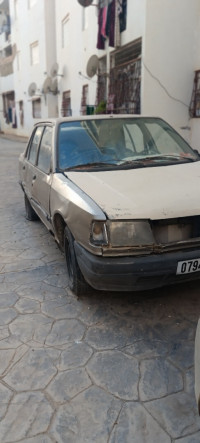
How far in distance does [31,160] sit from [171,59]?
6.31 m

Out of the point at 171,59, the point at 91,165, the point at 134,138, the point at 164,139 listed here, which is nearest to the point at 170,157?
the point at 164,139

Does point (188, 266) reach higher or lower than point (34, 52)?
lower

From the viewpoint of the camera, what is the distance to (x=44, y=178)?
3723mm

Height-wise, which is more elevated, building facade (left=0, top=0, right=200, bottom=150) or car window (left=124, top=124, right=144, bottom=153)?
building facade (left=0, top=0, right=200, bottom=150)

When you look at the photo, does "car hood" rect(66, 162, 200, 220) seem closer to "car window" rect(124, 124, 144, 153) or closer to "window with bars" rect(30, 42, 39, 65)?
"car window" rect(124, 124, 144, 153)

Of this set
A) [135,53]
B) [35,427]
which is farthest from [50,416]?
[135,53]

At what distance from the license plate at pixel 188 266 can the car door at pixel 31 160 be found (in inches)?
98.2

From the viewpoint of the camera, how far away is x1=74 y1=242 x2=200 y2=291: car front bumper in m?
2.40

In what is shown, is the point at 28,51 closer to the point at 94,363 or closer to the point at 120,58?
the point at 120,58

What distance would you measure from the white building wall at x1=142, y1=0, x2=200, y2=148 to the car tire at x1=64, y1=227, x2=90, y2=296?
727cm

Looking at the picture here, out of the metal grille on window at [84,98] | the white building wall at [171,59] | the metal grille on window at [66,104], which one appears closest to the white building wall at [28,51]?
the metal grille on window at [66,104]

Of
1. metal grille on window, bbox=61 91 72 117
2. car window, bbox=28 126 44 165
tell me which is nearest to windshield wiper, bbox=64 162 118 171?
car window, bbox=28 126 44 165

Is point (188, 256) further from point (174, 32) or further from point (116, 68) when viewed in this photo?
point (116, 68)

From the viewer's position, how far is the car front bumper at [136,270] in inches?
94.3
